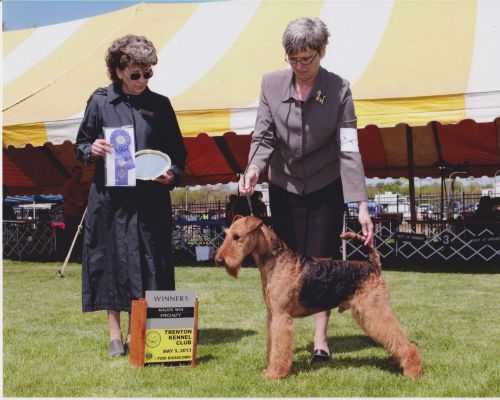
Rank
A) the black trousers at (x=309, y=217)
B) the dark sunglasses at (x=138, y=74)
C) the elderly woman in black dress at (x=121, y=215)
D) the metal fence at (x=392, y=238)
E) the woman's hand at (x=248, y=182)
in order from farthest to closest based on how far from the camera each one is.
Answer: the metal fence at (x=392, y=238) → the elderly woman in black dress at (x=121, y=215) → the dark sunglasses at (x=138, y=74) → the black trousers at (x=309, y=217) → the woman's hand at (x=248, y=182)

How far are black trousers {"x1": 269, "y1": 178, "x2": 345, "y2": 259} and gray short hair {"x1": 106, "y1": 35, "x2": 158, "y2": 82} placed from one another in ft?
3.14

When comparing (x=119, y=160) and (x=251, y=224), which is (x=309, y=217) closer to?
(x=251, y=224)

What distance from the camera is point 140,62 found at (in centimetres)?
341

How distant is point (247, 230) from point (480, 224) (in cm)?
767

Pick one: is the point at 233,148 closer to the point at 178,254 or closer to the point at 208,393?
the point at 178,254

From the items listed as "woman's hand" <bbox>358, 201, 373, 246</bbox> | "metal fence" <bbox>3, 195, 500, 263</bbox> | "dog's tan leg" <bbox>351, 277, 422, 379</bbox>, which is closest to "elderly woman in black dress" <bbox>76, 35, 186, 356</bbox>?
"woman's hand" <bbox>358, 201, 373, 246</bbox>

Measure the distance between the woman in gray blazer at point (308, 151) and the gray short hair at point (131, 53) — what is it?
0.65m

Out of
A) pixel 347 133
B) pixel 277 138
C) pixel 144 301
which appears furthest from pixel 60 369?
pixel 347 133

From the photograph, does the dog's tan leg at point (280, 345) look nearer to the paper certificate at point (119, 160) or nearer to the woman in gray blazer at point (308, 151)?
the woman in gray blazer at point (308, 151)

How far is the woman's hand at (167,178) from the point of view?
11.6 ft

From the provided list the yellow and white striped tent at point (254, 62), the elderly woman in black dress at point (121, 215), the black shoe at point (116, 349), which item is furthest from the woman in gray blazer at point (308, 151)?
the yellow and white striped tent at point (254, 62)

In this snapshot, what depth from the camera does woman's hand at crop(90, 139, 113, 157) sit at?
11.2ft

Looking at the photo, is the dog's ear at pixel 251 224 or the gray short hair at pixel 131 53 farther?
the gray short hair at pixel 131 53

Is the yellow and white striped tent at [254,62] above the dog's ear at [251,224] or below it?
above
